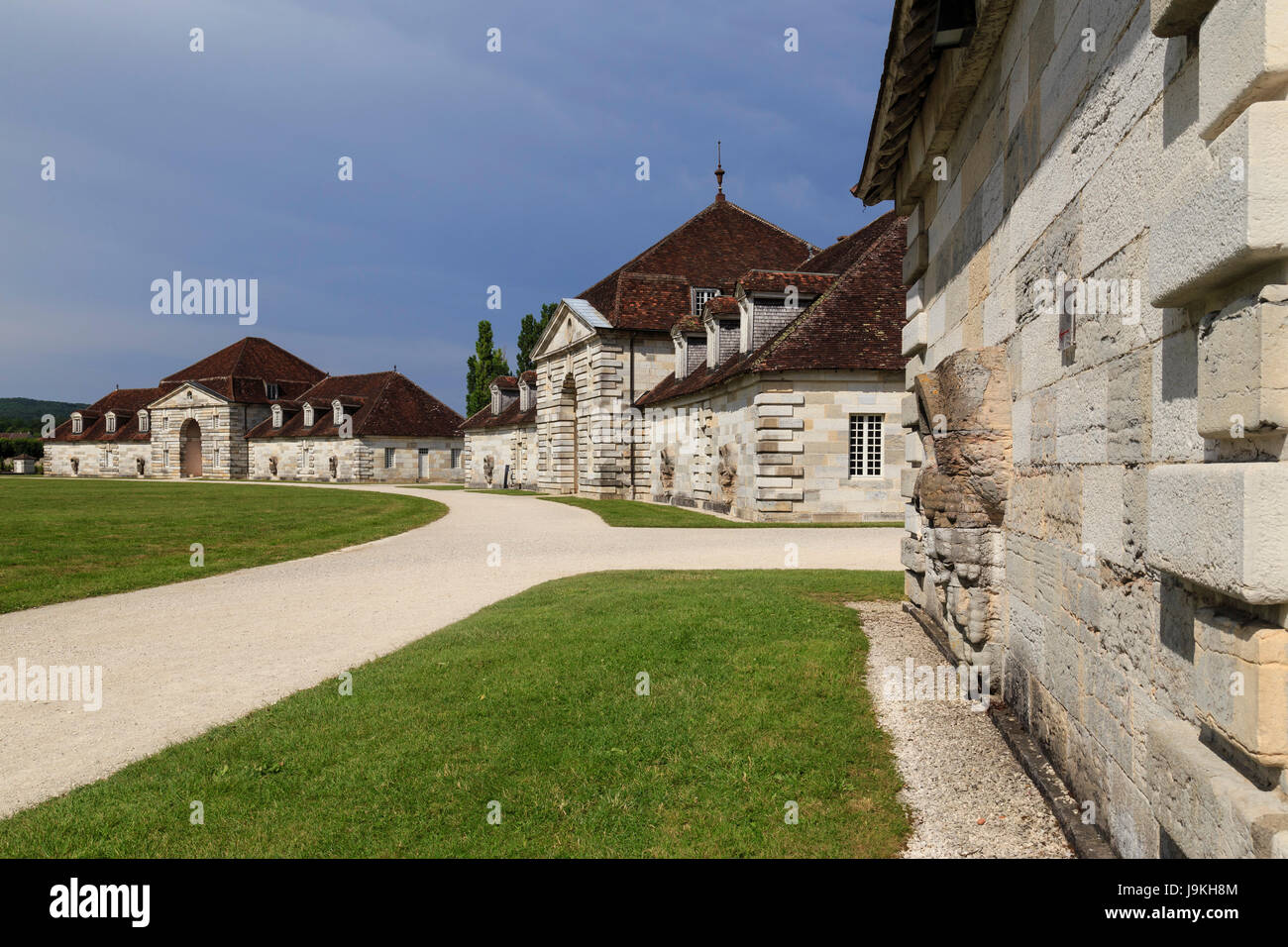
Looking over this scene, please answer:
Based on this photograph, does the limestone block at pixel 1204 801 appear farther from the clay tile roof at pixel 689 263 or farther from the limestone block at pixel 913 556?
the clay tile roof at pixel 689 263

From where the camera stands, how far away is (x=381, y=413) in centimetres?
5988

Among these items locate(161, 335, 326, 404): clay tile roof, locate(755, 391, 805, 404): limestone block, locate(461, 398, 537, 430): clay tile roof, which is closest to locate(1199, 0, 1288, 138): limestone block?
locate(755, 391, 805, 404): limestone block

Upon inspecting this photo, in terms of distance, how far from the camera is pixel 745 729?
5.41 m

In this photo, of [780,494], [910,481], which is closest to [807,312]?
[780,494]

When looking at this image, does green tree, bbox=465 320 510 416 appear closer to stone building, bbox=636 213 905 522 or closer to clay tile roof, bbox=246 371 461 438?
clay tile roof, bbox=246 371 461 438

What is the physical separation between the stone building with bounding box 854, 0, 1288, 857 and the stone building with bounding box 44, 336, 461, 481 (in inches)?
2218

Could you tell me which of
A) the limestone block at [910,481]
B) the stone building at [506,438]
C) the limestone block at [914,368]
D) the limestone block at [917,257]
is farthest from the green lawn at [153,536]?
the stone building at [506,438]

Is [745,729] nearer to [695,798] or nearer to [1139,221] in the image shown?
[695,798]

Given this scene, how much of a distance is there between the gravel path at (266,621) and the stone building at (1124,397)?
5.56 m

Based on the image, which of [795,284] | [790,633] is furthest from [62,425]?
[790,633]

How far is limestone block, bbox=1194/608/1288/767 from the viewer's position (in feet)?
7.75

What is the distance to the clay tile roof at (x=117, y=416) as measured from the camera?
251ft

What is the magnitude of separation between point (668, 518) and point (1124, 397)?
63.6 feet
